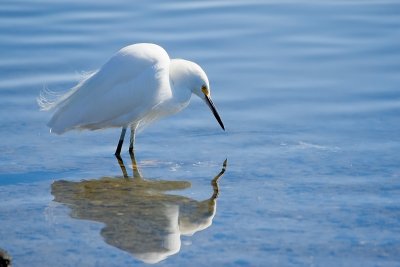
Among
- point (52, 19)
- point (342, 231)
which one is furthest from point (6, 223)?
point (52, 19)

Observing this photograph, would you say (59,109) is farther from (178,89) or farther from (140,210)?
(140,210)

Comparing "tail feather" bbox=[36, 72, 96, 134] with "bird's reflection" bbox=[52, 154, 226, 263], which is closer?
"bird's reflection" bbox=[52, 154, 226, 263]

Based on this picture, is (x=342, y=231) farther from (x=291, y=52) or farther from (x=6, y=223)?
(x=291, y=52)

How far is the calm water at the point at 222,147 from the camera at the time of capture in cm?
567

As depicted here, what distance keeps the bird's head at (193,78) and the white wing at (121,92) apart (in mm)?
169

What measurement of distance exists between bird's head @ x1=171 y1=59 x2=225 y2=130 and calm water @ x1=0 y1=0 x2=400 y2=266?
1.06ft

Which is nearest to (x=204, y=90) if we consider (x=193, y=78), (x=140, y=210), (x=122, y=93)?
(x=193, y=78)

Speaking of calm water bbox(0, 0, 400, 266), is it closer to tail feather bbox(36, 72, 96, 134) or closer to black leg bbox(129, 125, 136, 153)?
black leg bbox(129, 125, 136, 153)

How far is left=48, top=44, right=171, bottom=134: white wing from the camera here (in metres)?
7.61

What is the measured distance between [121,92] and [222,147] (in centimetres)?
92

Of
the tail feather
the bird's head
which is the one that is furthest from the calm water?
the bird's head

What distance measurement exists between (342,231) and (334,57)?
437 centimetres

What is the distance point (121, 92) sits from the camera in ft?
25.1

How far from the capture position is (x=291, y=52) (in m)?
10.1
